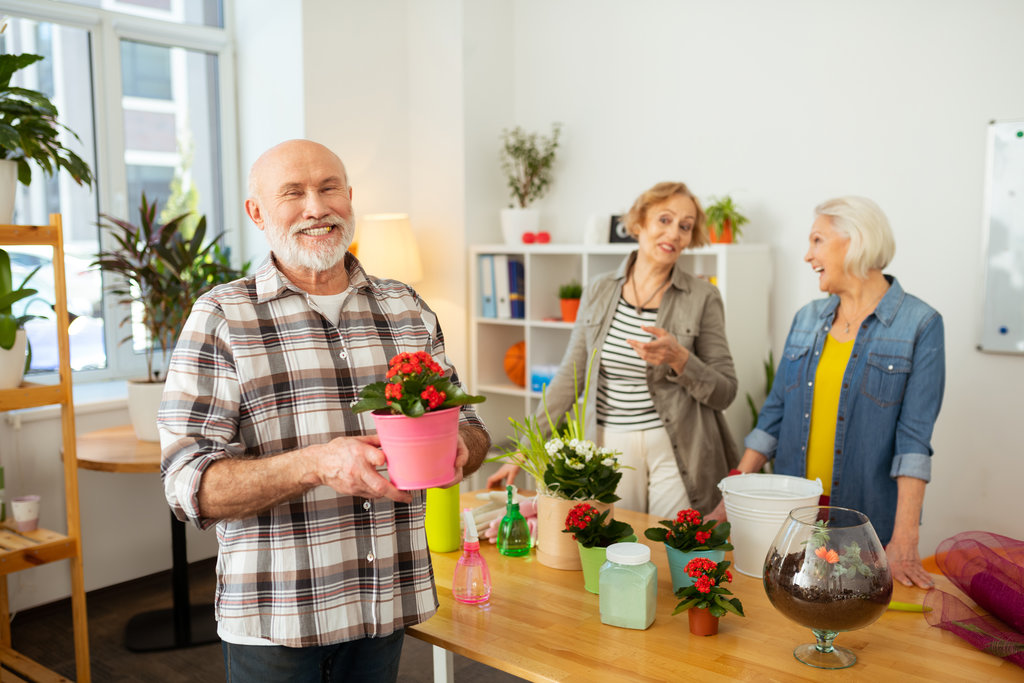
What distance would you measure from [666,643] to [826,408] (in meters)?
0.99

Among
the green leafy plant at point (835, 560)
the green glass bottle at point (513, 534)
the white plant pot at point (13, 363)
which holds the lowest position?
the green glass bottle at point (513, 534)

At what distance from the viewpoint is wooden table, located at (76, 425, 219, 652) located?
3.15 m

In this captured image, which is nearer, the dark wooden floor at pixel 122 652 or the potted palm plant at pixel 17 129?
the potted palm plant at pixel 17 129

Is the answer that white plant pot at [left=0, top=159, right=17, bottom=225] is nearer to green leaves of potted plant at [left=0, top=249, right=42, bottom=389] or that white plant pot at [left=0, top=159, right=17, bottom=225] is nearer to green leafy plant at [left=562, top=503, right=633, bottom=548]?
green leaves of potted plant at [left=0, top=249, right=42, bottom=389]

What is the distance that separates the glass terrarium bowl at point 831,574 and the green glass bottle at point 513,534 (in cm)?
72

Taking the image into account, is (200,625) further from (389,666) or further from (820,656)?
(820,656)

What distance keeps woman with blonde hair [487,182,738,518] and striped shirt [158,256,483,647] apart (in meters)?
1.26

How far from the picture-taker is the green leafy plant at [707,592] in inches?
63.2

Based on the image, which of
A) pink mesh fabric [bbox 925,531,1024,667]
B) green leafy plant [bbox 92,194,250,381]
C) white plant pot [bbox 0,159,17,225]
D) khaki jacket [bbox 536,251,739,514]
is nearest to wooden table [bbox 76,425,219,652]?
green leafy plant [bbox 92,194,250,381]

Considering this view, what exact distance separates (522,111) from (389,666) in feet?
11.8

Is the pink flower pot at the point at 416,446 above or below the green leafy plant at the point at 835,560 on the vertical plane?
above

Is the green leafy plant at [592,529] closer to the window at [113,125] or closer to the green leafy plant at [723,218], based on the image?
the green leafy plant at [723,218]

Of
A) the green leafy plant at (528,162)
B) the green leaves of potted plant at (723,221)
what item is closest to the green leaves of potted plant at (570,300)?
the green leafy plant at (528,162)

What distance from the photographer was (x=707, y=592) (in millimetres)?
1608
